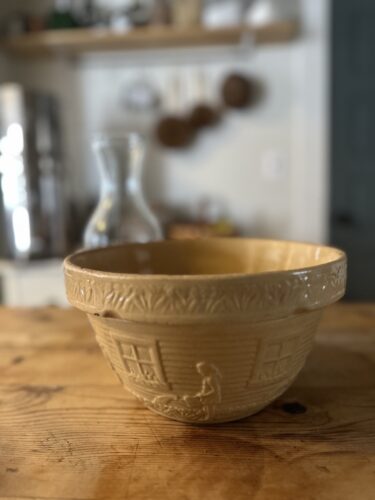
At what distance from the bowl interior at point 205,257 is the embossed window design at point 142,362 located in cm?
14

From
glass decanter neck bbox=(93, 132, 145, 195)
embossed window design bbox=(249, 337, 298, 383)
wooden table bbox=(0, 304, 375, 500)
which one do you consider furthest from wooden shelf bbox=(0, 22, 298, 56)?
embossed window design bbox=(249, 337, 298, 383)

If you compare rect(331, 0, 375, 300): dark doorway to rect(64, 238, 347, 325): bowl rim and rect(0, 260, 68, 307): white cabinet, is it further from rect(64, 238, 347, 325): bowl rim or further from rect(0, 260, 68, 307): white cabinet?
rect(64, 238, 347, 325): bowl rim

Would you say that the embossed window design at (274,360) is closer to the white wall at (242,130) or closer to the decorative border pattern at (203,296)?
the decorative border pattern at (203,296)

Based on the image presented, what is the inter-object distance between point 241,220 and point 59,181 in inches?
35.9

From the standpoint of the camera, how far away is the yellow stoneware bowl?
1.27ft

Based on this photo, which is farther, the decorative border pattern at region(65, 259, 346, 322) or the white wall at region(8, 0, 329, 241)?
the white wall at region(8, 0, 329, 241)

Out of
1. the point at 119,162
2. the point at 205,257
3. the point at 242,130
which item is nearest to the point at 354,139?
the point at 242,130

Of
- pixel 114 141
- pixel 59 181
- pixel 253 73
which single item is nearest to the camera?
pixel 114 141

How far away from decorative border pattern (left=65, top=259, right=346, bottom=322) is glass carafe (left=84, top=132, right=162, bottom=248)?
0.47 m

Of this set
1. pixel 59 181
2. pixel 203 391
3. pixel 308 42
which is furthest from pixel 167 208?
pixel 203 391

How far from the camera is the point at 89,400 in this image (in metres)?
0.55

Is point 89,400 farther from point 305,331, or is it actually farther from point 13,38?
point 13,38

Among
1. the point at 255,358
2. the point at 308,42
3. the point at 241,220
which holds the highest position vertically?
the point at 308,42

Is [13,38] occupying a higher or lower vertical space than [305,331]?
higher
